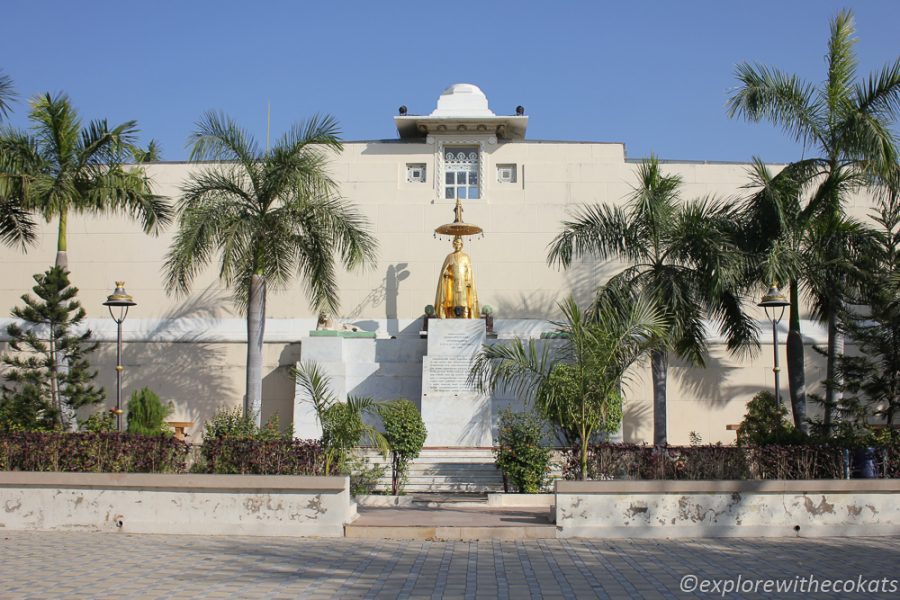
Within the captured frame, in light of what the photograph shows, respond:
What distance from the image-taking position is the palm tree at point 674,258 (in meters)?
15.5

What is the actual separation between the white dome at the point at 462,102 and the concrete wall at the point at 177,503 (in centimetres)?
1597

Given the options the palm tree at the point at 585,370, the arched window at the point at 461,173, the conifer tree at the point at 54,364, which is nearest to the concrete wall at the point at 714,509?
Result: the palm tree at the point at 585,370

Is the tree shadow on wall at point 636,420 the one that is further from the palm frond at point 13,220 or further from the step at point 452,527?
the palm frond at point 13,220

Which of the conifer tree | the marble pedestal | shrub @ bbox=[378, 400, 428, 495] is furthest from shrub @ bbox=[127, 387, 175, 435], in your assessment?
shrub @ bbox=[378, 400, 428, 495]

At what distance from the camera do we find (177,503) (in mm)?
10602

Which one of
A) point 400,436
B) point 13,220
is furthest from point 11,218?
point 400,436

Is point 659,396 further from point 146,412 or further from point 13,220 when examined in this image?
point 13,220

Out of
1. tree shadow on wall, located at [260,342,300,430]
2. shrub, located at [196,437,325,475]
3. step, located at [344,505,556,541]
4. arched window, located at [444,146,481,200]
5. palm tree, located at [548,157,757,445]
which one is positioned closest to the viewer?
step, located at [344,505,556,541]

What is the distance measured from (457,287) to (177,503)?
37.3 ft

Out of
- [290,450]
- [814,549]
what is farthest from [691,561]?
[290,450]

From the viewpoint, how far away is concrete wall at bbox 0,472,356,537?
10477mm

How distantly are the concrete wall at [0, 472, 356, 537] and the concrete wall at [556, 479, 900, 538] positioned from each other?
2839 mm

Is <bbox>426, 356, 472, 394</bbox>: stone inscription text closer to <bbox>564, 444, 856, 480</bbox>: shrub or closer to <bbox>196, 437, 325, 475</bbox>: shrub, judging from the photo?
<bbox>564, 444, 856, 480</bbox>: shrub

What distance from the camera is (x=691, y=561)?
8883 mm
